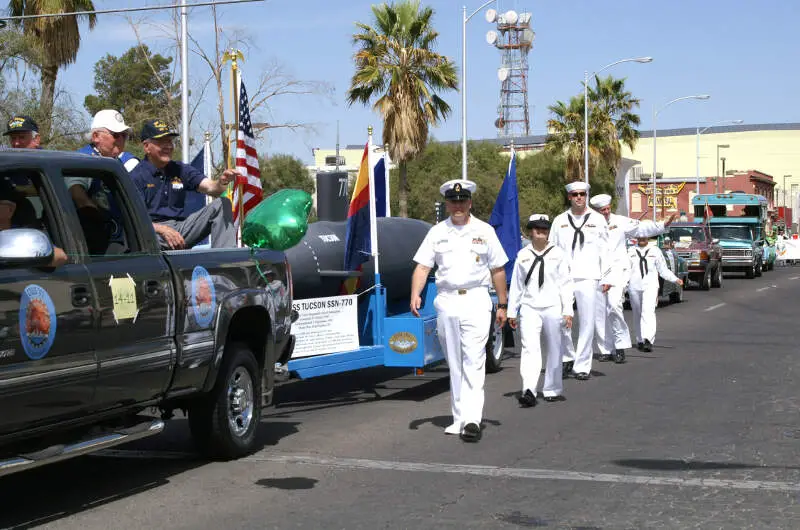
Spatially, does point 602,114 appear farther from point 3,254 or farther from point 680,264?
point 3,254

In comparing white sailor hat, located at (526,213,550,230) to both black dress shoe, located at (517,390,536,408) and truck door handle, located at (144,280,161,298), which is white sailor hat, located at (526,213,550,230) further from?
truck door handle, located at (144,280,161,298)

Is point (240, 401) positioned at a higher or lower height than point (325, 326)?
lower

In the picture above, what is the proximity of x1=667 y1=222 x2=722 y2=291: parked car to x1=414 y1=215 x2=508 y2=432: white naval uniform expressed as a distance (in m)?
24.5

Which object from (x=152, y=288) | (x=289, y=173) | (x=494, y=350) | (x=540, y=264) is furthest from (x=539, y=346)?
(x=289, y=173)

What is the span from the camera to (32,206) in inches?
260

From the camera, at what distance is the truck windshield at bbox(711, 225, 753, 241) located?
44188 millimetres

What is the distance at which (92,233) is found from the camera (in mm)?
7059

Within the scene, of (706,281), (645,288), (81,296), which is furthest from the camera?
(706,281)

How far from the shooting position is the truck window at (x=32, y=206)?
6555 millimetres

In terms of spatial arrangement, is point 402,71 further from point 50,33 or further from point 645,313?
point 645,313

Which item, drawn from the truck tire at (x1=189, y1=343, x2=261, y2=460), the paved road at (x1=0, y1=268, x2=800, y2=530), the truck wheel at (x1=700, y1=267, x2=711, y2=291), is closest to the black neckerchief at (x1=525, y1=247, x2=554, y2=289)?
the paved road at (x1=0, y1=268, x2=800, y2=530)

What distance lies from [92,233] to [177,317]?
75 centimetres

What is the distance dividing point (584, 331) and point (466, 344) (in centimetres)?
403

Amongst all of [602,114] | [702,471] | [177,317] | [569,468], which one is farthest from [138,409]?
[602,114]
